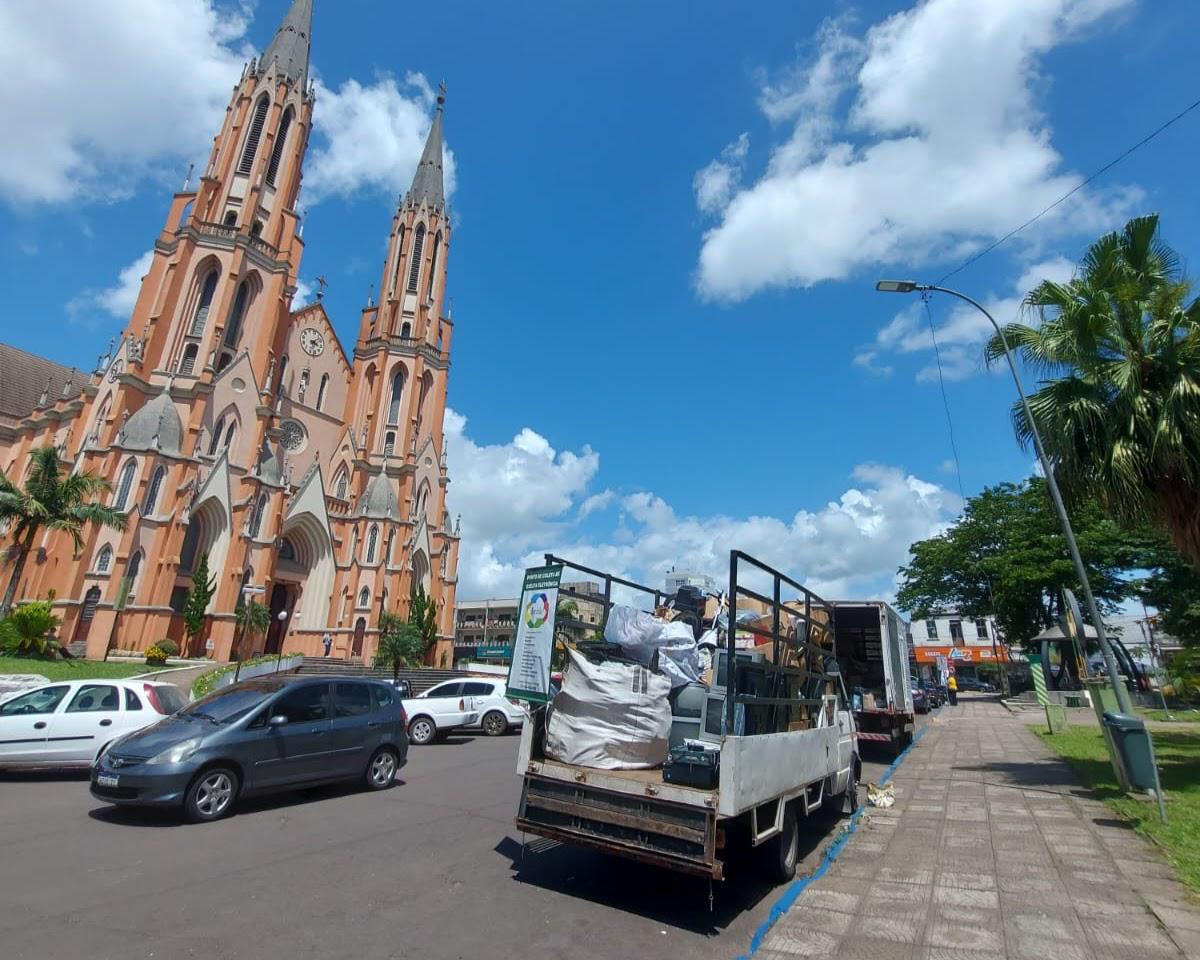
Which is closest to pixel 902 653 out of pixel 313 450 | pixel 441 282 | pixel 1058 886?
pixel 1058 886

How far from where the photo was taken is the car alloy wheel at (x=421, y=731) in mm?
14586

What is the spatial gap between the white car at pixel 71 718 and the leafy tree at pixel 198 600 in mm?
22872

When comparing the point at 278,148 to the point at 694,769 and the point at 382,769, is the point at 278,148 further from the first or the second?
the point at 694,769

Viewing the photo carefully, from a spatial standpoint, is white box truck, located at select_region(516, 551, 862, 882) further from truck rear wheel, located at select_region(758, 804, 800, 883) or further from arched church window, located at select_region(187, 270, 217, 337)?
arched church window, located at select_region(187, 270, 217, 337)

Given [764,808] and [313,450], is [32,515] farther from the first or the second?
[764,808]

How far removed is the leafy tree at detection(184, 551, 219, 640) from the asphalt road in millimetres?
24808

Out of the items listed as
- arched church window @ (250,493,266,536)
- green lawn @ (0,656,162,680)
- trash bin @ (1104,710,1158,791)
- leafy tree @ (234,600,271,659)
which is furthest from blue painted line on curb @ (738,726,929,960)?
arched church window @ (250,493,266,536)

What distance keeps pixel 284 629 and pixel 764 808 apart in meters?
37.0

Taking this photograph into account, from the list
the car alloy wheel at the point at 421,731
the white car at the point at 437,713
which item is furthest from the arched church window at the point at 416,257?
the car alloy wheel at the point at 421,731

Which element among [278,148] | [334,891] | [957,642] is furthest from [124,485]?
[957,642]

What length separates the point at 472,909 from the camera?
468 cm

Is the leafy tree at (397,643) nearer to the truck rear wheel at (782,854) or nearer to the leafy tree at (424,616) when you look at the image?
the leafy tree at (424,616)

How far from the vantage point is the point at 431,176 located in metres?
51.2

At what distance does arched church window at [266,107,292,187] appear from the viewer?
38.6 m
